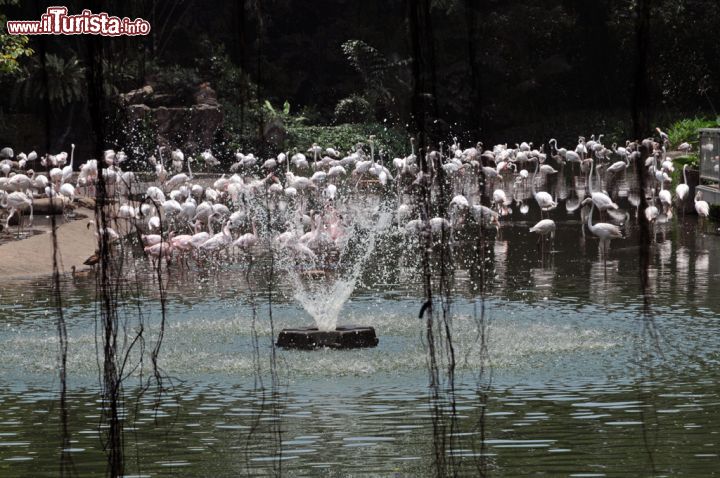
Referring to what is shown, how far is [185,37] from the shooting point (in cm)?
4459

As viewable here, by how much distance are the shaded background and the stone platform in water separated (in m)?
27.0

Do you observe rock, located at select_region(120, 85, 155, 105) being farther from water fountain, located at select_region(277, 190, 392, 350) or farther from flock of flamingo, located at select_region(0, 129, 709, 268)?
water fountain, located at select_region(277, 190, 392, 350)

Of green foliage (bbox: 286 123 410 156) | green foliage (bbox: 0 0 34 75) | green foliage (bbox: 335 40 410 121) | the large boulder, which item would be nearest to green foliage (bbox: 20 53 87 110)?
the large boulder

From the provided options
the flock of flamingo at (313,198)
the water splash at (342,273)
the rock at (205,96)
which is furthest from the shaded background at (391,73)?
the water splash at (342,273)

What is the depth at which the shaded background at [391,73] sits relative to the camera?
3862cm

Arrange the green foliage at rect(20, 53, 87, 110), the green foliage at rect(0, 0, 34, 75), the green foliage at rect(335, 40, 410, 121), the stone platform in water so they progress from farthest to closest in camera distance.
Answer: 1. the green foliage at rect(335, 40, 410, 121)
2. the green foliage at rect(20, 53, 87, 110)
3. the green foliage at rect(0, 0, 34, 75)
4. the stone platform in water

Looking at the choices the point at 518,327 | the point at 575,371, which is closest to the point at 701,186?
the point at 518,327

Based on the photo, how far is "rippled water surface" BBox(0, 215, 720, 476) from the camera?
6.99m

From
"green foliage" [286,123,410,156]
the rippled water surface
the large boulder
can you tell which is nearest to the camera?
the rippled water surface

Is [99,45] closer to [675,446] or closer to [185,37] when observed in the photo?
[675,446]

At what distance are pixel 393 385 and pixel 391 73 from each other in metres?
36.0

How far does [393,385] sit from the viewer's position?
30.5 feet

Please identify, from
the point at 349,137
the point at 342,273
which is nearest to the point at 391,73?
the point at 349,137

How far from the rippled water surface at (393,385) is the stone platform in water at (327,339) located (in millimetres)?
153
